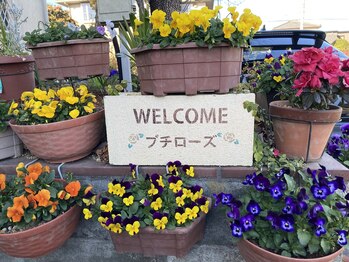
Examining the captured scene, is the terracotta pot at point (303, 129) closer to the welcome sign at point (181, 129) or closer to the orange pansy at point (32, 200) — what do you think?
the welcome sign at point (181, 129)

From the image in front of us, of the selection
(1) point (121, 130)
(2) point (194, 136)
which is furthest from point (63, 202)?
(2) point (194, 136)

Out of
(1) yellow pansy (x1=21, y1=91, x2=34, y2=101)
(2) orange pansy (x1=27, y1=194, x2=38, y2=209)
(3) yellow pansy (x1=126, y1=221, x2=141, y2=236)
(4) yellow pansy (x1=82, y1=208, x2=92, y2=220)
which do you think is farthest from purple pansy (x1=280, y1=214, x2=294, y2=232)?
(1) yellow pansy (x1=21, y1=91, x2=34, y2=101)

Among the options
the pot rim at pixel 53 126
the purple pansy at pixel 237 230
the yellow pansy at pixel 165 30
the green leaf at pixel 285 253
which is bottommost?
the green leaf at pixel 285 253

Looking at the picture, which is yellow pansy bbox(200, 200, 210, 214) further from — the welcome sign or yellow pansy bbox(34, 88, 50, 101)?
yellow pansy bbox(34, 88, 50, 101)

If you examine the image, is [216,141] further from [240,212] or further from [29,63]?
[29,63]

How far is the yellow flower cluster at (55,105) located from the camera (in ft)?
5.39

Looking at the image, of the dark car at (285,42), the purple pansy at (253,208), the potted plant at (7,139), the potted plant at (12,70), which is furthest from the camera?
the dark car at (285,42)

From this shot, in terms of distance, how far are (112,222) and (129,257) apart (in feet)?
1.32

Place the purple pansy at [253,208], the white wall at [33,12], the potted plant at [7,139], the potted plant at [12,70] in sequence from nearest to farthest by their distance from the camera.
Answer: the purple pansy at [253,208] → the potted plant at [7,139] → the potted plant at [12,70] → the white wall at [33,12]

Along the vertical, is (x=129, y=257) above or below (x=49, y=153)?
below

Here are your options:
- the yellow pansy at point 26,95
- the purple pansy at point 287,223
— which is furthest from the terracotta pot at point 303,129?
the yellow pansy at point 26,95

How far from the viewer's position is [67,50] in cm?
180

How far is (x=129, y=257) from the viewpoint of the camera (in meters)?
1.70

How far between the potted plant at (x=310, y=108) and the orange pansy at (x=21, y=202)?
124cm
